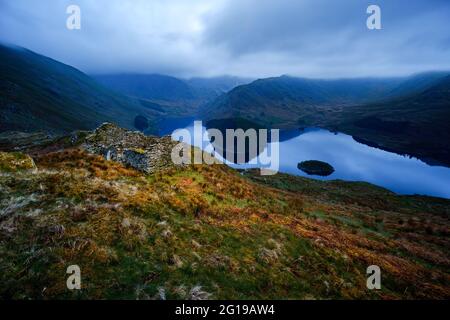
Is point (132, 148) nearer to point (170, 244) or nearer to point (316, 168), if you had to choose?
point (170, 244)

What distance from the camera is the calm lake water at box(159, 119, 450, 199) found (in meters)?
93.7

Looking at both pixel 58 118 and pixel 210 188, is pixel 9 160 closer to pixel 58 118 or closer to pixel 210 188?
pixel 210 188

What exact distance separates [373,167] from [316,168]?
28422 mm

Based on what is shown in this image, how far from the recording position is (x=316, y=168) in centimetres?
11000

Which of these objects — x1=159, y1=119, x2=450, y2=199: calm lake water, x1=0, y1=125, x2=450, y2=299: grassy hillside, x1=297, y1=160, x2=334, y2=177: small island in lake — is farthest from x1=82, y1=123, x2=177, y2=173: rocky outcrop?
x1=297, y1=160, x2=334, y2=177: small island in lake

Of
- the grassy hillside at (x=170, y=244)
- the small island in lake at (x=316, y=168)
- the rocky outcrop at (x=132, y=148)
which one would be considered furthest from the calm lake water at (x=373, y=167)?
the grassy hillside at (x=170, y=244)

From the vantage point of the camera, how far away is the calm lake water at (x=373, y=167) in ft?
307

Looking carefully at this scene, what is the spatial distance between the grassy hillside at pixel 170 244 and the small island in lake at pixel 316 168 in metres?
82.6

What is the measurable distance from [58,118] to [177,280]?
17365cm

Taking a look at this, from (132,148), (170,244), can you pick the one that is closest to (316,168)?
(132,148)

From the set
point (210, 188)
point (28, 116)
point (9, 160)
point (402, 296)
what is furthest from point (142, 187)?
point (28, 116)

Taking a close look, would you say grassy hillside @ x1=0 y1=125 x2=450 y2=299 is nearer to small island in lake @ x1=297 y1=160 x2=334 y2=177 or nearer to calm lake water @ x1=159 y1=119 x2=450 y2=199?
calm lake water @ x1=159 y1=119 x2=450 y2=199

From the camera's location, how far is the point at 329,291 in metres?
13.3

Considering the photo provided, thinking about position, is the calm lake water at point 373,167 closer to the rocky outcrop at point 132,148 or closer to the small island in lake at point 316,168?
the small island in lake at point 316,168
